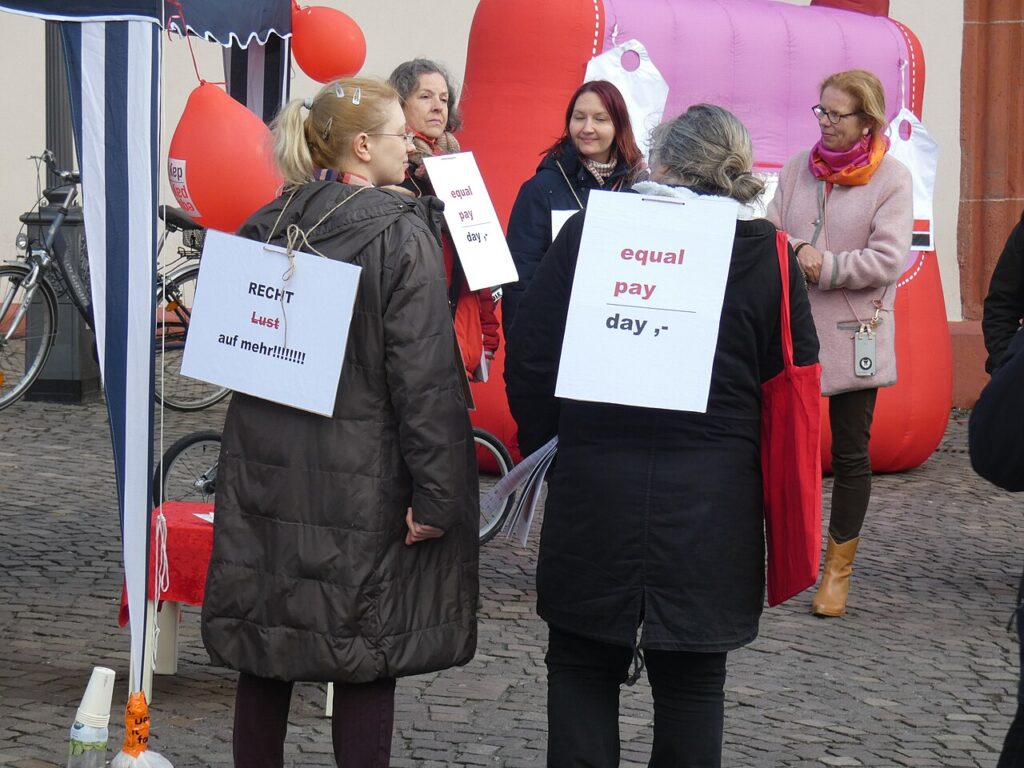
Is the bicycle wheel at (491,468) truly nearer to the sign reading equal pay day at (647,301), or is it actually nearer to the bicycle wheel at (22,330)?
the sign reading equal pay day at (647,301)

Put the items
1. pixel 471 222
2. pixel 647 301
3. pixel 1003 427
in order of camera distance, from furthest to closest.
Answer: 1. pixel 471 222
2. pixel 647 301
3. pixel 1003 427

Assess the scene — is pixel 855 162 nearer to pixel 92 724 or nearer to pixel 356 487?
pixel 356 487

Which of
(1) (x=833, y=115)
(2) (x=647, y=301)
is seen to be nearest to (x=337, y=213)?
(2) (x=647, y=301)

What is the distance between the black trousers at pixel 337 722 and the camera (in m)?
3.20

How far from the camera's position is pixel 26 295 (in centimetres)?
852

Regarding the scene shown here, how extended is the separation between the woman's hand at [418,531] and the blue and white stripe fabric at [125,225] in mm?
757

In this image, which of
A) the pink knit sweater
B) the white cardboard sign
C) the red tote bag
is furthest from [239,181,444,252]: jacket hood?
the pink knit sweater

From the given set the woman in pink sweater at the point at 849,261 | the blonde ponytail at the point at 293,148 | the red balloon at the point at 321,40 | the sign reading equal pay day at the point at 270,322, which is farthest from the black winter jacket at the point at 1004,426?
the red balloon at the point at 321,40

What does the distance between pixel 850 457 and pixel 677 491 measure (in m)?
2.44

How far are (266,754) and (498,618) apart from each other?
→ 2048 millimetres

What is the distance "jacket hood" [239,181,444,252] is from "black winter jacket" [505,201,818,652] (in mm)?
336

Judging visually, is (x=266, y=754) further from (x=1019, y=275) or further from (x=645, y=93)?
(x=645, y=93)

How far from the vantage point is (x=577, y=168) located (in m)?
5.23

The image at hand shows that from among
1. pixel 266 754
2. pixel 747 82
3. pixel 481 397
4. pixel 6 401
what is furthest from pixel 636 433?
pixel 6 401
